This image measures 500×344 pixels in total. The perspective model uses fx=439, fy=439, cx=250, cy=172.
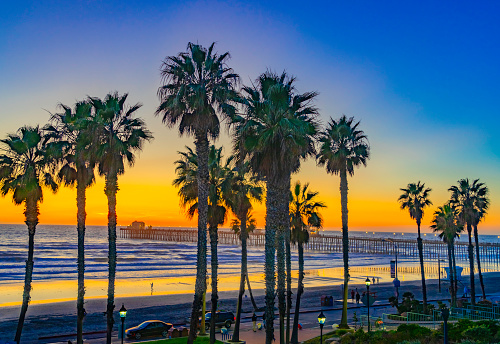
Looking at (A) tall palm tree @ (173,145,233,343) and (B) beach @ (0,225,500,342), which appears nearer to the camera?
(A) tall palm tree @ (173,145,233,343)

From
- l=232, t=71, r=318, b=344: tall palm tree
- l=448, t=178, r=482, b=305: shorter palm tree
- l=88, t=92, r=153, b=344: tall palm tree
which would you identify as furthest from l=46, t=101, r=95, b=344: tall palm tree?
l=448, t=178, r=482, b=305: shorter palm tree

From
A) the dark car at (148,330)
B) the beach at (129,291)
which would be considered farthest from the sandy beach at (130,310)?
the dark car at (148,330)

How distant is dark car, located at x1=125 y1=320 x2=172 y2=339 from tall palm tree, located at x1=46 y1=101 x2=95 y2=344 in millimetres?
8120

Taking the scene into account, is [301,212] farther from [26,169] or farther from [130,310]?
[130,310]

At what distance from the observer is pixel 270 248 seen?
1795cm

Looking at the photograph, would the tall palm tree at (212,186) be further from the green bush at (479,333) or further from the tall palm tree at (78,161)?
the green bush at (479,333)

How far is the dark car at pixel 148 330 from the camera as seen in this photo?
2891cm

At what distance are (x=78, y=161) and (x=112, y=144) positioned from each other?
239 cm

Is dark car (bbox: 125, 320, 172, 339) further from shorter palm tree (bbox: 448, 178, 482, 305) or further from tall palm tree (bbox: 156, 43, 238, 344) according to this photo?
shorter palm tree (bbox: 448, 178, 482, 305)

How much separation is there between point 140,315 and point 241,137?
26.8 meters

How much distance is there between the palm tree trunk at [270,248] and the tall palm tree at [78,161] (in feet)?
30.0

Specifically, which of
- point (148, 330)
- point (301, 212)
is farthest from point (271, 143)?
point (148, 330)

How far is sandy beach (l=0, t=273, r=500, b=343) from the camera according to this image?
32.9 metres

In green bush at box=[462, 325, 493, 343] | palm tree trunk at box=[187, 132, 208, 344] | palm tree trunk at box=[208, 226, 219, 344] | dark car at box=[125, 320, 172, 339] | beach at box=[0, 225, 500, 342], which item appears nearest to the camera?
A: green bush at box=[462, 325, 493, 343]
